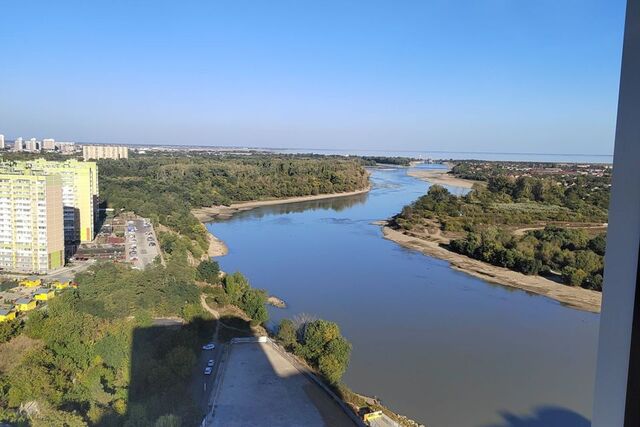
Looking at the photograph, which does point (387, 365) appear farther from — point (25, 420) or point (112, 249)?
point (112, 249)

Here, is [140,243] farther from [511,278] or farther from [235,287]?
[511,278]

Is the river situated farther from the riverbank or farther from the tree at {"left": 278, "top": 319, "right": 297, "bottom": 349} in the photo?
the tree at {"left": 278, "top": 319, "right": 297, "bottom": 349}

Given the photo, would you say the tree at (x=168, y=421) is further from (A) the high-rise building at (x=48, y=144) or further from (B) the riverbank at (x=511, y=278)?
(A) the high-rise building at (x=48, y=144)

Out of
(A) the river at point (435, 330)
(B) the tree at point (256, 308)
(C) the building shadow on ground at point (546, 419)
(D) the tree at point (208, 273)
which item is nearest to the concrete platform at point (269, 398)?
(A) the river at point (435, 330)

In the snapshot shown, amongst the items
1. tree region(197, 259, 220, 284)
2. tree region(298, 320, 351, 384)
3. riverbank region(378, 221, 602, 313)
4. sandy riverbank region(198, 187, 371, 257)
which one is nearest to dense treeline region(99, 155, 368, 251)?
sandy riverbank region(198, 187, 371, 257)

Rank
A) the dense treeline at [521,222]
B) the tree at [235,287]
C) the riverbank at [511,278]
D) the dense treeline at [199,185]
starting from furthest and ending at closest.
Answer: the dense treeline at [199,185], the dense treeline at [521,222], the riverbank at [511,278], the tree at [235,287]

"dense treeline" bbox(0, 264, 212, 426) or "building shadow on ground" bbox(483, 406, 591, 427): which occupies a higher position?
"dense treeline" bbox(0, 264, 212, 426)
